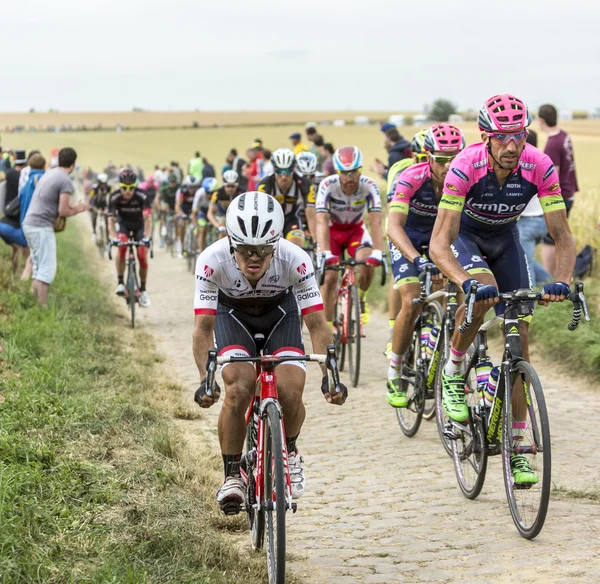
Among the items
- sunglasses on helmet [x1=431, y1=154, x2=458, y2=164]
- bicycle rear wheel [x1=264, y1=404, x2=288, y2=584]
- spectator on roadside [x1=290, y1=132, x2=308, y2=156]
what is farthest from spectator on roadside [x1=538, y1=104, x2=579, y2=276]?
bicycle rear wheel [x1=264, y1=404, x2=288, y2=584]

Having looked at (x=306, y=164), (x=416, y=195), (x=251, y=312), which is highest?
(x=306, y=164)

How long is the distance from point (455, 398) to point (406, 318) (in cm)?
159

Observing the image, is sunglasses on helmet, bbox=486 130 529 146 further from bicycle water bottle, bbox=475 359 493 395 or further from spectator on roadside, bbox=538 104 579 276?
spectator on roadside, bbox=538 104 579 276

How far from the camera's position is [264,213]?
16.2 ft

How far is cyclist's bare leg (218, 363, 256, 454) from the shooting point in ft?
16.9

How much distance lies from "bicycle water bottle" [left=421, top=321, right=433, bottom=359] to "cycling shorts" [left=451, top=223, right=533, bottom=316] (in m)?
1.38

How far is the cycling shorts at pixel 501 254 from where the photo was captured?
634 cm

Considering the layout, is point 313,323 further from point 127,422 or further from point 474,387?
point 127,422

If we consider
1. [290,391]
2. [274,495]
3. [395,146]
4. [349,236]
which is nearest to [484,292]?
[290,391]

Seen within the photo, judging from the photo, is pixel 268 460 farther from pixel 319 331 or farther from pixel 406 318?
pixel 406 318

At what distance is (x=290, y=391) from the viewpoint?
5.09m

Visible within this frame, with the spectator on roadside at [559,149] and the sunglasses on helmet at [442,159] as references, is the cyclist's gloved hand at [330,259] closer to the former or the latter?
the sunglasses on helmet at [442,159]

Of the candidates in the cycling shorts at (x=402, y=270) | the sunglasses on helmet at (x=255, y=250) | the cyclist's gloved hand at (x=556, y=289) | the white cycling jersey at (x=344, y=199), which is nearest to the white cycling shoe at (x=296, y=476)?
the sunglasses on helmet at (x=255, y=250)

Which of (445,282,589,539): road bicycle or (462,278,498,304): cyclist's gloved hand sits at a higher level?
(462,278,498,304): cyclist's gloved hand
